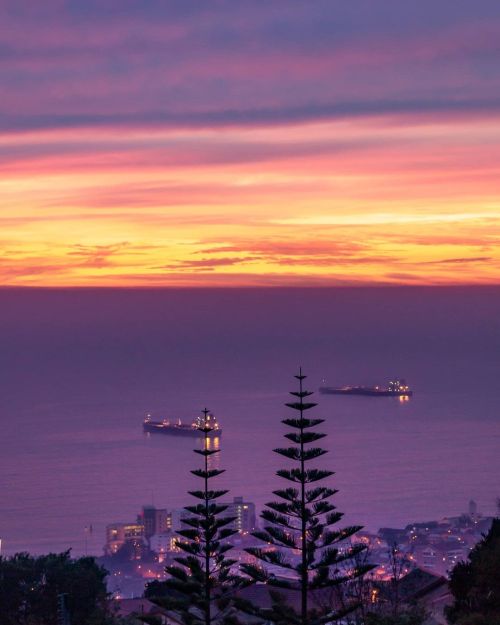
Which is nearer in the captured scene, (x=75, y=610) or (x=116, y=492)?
(x=75, y=610)

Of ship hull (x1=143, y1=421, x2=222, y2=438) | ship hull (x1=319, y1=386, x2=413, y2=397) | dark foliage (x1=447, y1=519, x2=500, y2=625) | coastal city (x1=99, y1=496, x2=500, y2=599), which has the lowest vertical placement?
dark foliage (x1=447, y1=519, x2=500, y2=625)

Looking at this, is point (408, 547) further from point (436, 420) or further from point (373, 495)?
point (436, 420)

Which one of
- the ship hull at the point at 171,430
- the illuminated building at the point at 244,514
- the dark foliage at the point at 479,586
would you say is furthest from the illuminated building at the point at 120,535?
the dark foliage at the point at 479,586

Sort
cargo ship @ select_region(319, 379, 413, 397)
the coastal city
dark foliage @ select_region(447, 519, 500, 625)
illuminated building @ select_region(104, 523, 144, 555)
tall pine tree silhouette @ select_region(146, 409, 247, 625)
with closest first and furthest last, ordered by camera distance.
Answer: tall pine tree silhouette @ select_region(146, 409, 247, 625) → dark foliage @ select_region(447, 519, 500, 625) → the coastal city → illuminated building @ select_region(104, 523, 144, 555) → cargo ship @ select_region(319, 379, 413, 397)

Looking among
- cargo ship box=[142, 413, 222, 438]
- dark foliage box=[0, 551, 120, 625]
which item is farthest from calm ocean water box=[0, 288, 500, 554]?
dark foliage box=[0, 551, 120, 625]

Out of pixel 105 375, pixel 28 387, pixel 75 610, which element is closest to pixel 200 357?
pixel 105 375

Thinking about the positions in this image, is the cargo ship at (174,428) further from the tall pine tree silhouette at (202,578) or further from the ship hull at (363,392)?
the tall pine tree silhouette at (202,578)

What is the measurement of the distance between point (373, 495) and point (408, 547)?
19513 mm

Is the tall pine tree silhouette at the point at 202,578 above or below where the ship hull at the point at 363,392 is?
below

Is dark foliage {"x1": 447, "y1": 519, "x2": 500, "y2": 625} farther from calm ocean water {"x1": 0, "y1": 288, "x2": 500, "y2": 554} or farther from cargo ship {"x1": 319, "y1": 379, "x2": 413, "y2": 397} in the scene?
cargo ship {"x1": 319, "y1": 379, "x2": 413, "y2": 397}

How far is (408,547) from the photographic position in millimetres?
54250

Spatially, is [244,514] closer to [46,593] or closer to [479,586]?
[46,593]

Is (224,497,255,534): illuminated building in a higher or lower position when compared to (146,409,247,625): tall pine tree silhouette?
higher

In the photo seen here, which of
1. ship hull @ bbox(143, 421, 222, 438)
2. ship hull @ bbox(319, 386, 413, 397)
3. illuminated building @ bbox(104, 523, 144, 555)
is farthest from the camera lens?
ship hull @ bbox(319, 386, 413, 397)
